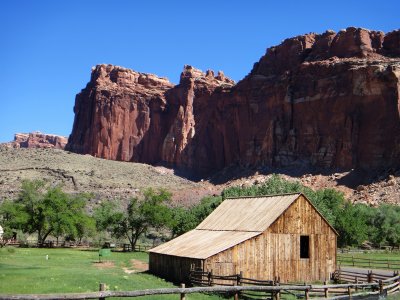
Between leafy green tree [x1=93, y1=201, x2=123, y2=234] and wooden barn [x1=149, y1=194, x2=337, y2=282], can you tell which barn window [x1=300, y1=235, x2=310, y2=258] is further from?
leafy green tree [x1=93, y1=201, x2=123, y2=234]

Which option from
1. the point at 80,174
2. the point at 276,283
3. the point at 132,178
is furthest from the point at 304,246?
the point at 132,178

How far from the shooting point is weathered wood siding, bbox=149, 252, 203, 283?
2931 centimetres

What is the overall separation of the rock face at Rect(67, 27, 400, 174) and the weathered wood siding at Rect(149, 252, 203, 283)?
3099 inches

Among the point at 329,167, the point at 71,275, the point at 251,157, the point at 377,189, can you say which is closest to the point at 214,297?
the point at 71,275

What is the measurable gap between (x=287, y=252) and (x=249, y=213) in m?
4.10

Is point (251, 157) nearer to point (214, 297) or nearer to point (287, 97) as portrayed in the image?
point (287, 97)

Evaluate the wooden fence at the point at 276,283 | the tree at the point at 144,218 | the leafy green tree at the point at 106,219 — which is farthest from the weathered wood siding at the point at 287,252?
the leafy green tree at the point at 106,219

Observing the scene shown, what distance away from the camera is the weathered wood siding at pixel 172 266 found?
96.2 ft

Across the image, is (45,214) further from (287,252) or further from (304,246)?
(287,252)

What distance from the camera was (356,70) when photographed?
114m

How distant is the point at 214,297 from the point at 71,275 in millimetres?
9217

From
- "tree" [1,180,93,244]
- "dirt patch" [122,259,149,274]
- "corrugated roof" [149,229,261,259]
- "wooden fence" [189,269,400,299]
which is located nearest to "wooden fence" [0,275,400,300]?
"wooden fence" [189,269,400,299]

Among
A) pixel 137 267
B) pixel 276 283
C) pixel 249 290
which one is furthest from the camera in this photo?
pixel 137 267

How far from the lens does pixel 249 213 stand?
3356 centimetres
